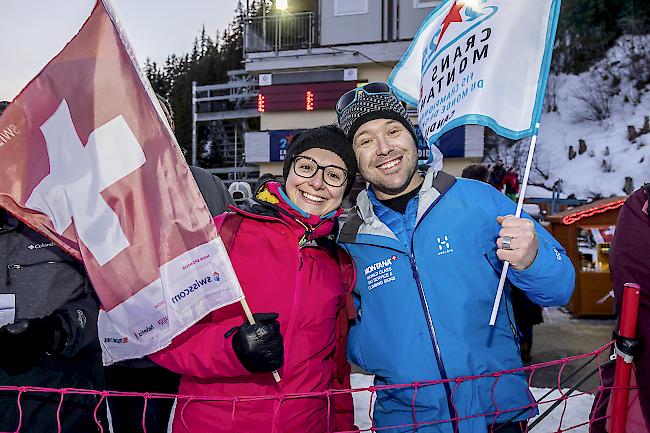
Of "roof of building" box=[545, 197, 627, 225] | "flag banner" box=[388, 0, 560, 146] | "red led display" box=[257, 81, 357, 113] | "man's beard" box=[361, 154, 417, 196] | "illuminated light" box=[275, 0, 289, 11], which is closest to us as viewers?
"flag banner" box=[388, 0, 560, 146]

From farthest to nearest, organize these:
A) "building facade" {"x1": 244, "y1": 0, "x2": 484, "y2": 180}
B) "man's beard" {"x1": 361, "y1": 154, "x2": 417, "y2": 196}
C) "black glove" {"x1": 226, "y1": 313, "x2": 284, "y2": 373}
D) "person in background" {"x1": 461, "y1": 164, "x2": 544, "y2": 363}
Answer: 1. "building facade" {"x1": 244, "y1": 0, "x2": 484, "y2": 180}
2. "person in background" {"x1": 461, "y1": 164, "x2": 544, "y2": 363}
3. "man's beard" {"x1": 361, "y1": 154, "x2": 417, "y2": 196}
4. "black glove" {"x1": 226, "y1": 313, "x2": 284, "y2": 373}

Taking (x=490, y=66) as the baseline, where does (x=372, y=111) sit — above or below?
below

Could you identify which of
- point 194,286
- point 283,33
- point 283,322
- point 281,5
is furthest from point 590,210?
point 281,5

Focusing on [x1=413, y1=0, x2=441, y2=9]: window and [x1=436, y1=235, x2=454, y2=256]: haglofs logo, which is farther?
[x1=413, y1=0, x2=441, y2=9]: window

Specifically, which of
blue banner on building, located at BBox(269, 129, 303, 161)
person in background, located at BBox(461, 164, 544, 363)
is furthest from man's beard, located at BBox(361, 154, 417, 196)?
blue banner on building, located at BBox(269, 129, 303, 161)

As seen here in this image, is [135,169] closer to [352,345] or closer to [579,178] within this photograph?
[352,345]

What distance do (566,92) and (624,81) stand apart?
3.52 meters

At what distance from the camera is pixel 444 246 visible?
196cm

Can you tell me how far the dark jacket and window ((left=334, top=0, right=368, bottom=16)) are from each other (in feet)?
47.9

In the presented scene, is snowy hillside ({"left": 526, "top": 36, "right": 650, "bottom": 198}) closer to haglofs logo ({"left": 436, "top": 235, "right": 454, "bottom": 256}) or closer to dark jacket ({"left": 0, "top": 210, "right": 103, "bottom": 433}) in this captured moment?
haglofs logo ({"left": 436, "top": 235, "right": 454, "bottom": 256})

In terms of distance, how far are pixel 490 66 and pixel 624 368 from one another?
4.27 feet

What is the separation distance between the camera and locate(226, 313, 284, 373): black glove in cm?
167

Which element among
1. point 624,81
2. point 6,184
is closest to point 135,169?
point 6,184

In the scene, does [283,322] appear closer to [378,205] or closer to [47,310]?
[378,205]
